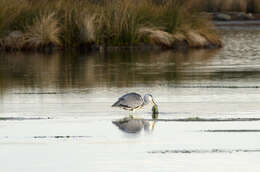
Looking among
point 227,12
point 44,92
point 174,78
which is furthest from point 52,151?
point 227,12

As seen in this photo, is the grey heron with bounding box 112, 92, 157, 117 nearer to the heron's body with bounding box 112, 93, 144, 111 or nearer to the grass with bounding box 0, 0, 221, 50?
the heron's body with bounding box 112, 93, 144, 111

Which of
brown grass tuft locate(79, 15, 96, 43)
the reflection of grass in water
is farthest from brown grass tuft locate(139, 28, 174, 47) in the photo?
the reflection of grass in water

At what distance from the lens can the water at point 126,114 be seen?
12.6 m

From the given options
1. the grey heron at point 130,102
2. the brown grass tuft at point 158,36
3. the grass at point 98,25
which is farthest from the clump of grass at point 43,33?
the grey heron at point 130,102

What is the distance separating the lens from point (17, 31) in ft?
116

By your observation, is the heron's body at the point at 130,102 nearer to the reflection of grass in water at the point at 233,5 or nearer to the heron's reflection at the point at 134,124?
the heron's reflection at the point at 134,124

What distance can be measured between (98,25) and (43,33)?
2130 millimetres

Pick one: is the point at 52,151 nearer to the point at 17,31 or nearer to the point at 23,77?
the point at 23,77

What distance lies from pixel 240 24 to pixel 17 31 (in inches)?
883

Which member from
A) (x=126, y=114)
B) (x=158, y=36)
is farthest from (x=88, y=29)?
(x=126, y=114)

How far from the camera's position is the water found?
497 inches

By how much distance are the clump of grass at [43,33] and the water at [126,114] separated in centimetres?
479

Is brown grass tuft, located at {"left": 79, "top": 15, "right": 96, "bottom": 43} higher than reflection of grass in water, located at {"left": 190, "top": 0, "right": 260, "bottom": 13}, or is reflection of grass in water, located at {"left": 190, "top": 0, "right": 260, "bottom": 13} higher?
brown grass tuft, located at {"left": 79, "top": 15, "right": 96, "bottom": 43}

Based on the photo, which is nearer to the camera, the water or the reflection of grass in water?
the water
